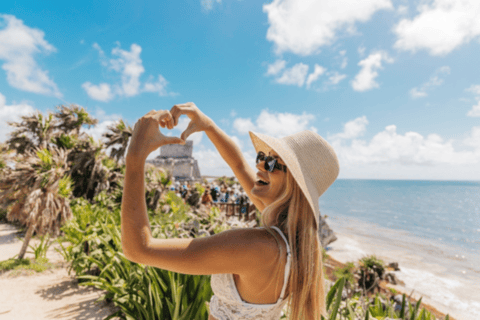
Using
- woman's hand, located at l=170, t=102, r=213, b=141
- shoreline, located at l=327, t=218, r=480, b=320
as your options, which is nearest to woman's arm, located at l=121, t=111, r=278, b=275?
woman's hand, located at l=170, t=102, r=213, b=141

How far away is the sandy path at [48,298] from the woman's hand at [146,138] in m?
3.10

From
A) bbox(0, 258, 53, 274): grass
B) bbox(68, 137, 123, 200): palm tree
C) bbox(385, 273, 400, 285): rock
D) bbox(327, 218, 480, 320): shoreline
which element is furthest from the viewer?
bbox(385, 273, 400, 285): rock

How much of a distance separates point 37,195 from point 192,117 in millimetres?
5122

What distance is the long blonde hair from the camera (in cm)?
108

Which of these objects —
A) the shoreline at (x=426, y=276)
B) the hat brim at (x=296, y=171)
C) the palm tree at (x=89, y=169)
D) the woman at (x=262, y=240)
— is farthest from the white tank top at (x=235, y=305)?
the palm tree at (x=89, y=169)

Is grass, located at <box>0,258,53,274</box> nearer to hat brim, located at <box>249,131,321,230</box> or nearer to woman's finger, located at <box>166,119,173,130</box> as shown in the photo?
woman's finger, located at <box>166,119,173,130</box>

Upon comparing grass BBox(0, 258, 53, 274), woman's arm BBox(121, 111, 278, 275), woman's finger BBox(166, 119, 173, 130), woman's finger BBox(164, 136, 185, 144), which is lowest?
grass BBox(0, 258, 53, 274)

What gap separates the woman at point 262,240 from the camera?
0.87 m

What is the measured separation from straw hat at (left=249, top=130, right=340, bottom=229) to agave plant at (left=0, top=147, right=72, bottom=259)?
533 centimetres

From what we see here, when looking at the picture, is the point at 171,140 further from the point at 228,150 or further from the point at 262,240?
the point at 228,150

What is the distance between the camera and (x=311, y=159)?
120 centimetres

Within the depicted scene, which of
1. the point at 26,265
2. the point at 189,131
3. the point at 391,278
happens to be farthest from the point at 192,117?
the point at 391,278

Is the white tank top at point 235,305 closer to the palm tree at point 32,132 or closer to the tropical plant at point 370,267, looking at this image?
the tropical plant at point 370,267

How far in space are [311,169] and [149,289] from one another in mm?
1932
